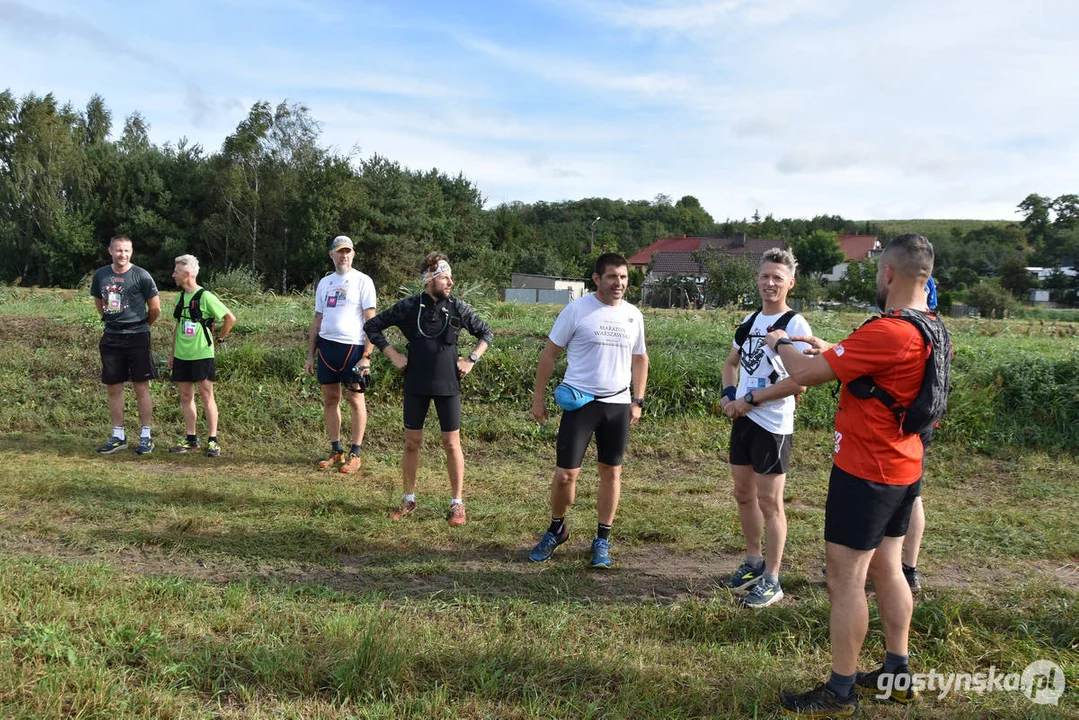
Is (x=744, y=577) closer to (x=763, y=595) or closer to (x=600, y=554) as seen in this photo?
(x=763, y=595)

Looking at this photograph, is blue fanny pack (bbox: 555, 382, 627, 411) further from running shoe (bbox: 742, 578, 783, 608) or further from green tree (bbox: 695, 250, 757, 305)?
green tree (bbox: 695, 250, 757, 305)

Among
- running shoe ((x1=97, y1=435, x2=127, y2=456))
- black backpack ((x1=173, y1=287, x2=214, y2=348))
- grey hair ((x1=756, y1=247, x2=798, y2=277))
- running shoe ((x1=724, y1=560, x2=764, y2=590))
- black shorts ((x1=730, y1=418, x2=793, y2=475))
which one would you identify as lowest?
running shoe ((x1=97, y1=435, x2=127, y2=456))

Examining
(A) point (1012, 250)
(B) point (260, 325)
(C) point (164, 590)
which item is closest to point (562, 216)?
(A) point (1012, 250)

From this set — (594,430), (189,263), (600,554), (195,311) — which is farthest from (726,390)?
(189,263)

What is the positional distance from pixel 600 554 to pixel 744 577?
0.90 metres

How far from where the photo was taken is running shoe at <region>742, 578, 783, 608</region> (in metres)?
4.04

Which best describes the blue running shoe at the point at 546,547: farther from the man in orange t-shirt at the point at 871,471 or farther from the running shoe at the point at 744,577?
the man in orange t-shirt at the point at 871,471

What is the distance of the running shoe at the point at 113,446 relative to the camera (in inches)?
288

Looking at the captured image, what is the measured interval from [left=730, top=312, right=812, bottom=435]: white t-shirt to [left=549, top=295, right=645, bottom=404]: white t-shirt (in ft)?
2.36

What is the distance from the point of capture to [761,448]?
4.19m

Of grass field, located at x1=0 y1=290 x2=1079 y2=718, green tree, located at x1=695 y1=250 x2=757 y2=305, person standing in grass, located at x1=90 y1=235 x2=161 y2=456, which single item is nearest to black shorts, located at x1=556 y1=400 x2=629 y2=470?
grass field, located at x1=0 y1=290 x2=1079 y2=718

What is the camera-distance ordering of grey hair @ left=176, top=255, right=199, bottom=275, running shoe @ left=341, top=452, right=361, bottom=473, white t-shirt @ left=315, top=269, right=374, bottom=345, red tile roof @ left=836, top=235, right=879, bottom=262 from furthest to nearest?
red tile roof @ left=836, top=235, right=879, bottom=262 → grey hair @ left=176, top=255, right=199, bottom=275 → running shoe @ left=341, top=452, right=361, bottom=473 → white t-shirt @ left=315, top=269, right=374, bottom=345

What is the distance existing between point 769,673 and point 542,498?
3075mm

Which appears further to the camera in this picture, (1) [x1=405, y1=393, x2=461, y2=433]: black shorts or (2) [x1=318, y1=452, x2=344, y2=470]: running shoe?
(2) [x1=318, y1=452, x2=344, y2=470]: running shoe
